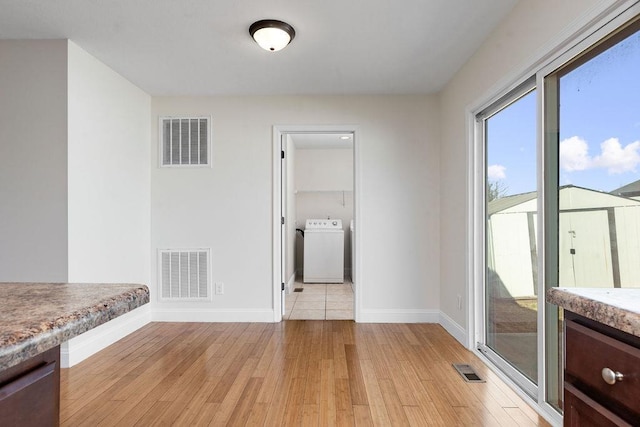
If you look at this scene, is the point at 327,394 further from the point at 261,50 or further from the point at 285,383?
the point at 261,50

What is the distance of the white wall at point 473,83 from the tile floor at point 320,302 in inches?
44.5

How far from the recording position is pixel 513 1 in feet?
6.48

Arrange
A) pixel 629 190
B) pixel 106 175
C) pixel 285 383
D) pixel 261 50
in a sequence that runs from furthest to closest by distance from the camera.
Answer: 1. pixel 106 175
2. pixel 261 50
3. pixel 285 383
4. pixel 629 190

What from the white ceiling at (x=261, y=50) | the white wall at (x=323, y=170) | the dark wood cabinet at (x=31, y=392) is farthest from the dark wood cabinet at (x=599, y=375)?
the white wall at (x=323, y=170)

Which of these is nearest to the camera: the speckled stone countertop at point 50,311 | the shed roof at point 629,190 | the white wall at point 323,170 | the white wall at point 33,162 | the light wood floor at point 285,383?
the speckled stone countertop at point 50,311

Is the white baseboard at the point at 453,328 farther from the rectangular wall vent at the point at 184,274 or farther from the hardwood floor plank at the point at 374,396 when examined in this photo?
the rectangular wall vent at the point at 184,274

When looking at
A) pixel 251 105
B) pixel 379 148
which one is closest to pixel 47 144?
pixel 251 105

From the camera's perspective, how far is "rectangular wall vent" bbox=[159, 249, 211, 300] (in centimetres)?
345

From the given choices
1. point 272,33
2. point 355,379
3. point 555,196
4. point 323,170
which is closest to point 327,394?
point 355,379

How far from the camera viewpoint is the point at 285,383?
7.06 ft

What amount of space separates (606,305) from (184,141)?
354cm

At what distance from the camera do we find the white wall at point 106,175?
248 centimetres

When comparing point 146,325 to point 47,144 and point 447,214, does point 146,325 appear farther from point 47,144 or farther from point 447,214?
point 447,214

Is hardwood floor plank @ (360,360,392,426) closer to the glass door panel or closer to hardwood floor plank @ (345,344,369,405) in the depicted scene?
hardwood floor plank @ (345,344,369,405)
